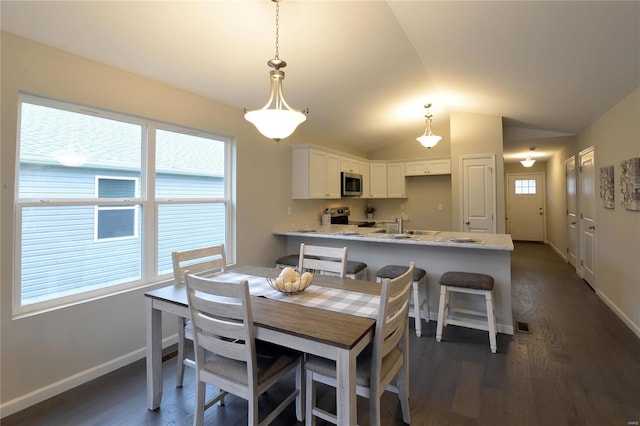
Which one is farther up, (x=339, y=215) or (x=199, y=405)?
(x=339, y=215)

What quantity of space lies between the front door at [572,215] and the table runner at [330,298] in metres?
5.29

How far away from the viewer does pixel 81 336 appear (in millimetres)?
2289

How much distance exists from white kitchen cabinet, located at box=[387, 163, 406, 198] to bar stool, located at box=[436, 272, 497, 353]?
132 inches

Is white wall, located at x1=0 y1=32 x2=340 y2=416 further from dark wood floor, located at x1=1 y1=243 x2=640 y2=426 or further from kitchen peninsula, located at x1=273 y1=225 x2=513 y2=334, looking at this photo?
kitchen peninsula, located at x1=273 y1=225 x2=513 y2=334

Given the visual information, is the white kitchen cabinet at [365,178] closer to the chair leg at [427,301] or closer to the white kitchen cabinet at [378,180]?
the white kitchen cabinet at [378,180]

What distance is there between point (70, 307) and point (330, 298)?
193cm

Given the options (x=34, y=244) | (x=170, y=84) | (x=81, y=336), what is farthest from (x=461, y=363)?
(x=170, y=84)

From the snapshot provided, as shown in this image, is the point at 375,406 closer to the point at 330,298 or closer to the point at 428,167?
the point at 330,298

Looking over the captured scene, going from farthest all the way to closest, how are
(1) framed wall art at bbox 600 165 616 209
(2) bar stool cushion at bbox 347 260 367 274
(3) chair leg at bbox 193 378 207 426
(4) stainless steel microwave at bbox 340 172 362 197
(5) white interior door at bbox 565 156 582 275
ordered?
(5) white interior door at bbox 565 156 582 275
(4) stainless steel microwave at bbox 340 172 362 197
(1) framed wall art at bbox 600 165 616 209
(2) bar stool cushion at bbox 347 260 367 274
(3) chair leg at bbox 193 378 207 426

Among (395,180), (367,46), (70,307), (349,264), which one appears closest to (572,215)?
(395,180)

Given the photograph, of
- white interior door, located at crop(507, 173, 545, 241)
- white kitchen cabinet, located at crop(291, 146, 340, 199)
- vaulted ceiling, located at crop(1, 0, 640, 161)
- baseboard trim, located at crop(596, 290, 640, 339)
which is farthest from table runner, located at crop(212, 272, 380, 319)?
white interior door, located at crop(507, 173, 545, 241)

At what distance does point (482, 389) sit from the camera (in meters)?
2.14

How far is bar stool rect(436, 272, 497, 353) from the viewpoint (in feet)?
8.76

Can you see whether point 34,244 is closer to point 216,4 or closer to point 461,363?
point 216,4
